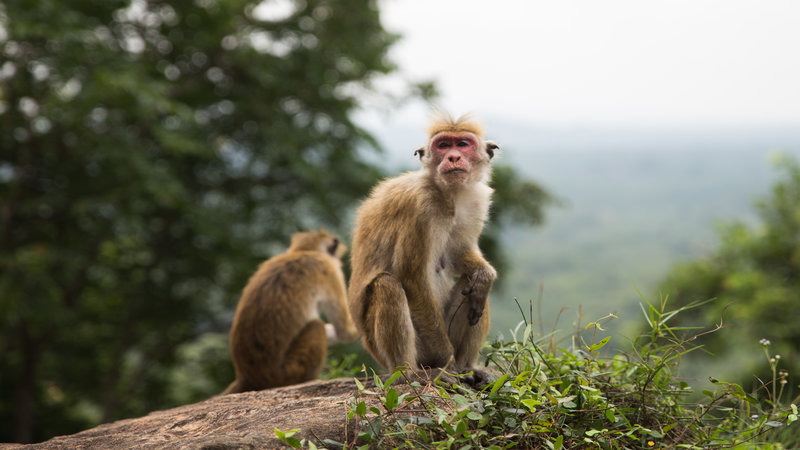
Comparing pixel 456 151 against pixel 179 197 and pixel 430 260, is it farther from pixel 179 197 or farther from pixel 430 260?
pixel 179 197

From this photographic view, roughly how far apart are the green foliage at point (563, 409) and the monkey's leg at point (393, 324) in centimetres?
23

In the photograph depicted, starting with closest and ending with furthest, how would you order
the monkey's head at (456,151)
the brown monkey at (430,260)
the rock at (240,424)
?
the rock at (240,424) < the brown monkey at (430,260) < the monkey's head at (456,151)

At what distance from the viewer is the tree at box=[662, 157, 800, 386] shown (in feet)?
39.6

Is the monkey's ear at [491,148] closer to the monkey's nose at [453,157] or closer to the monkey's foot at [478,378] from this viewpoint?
the monkey's nose at [453,157]

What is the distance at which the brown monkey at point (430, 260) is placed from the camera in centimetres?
417

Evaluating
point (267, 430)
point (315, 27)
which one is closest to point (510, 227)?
point (315, 27)

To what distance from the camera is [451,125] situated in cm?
452

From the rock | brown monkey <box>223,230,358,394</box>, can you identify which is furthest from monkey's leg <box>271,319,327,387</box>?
the rock

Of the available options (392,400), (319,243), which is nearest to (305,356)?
(319,243)

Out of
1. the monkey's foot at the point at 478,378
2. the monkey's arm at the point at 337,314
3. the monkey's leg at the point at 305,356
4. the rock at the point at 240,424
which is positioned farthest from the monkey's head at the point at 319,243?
the monkey's foot at the point at 478,378

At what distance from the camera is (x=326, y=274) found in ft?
19.8

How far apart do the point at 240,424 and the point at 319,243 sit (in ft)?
10.4

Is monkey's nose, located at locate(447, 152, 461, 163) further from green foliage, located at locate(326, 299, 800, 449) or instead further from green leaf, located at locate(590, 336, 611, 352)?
green leaf, located at locate(590, 336, 611, 352)

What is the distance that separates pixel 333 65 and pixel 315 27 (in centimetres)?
75
